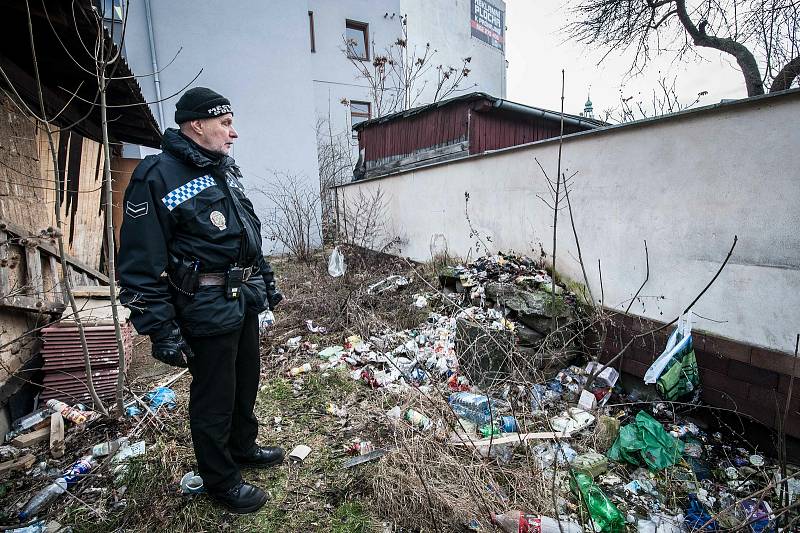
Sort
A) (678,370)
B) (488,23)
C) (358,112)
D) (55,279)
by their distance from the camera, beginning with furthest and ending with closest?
(488,23) < (358,112) < (55,279) < (678,370)

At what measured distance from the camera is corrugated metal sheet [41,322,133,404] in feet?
9.37

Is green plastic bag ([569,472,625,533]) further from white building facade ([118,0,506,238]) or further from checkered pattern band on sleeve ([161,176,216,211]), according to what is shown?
white building facade ([118,0,506,238])

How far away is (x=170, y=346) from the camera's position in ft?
5.30

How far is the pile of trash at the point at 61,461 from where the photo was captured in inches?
79.4

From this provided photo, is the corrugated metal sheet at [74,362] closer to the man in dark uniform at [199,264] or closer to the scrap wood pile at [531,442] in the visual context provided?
the scrap wood pile at [531,442]

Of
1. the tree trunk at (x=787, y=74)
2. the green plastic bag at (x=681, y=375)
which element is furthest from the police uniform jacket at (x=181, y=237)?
the tree trunk at (x=787, y=74)

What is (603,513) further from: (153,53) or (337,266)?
(153,53)

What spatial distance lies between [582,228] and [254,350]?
3361mm

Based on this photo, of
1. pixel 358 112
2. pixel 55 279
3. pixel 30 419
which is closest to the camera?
pixel 30 419

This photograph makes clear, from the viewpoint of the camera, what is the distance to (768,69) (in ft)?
21.4

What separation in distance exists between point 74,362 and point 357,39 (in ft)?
45.1

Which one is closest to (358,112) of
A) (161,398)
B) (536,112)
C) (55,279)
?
(536,112)

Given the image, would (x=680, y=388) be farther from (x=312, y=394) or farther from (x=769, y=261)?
(x=312, y=394)

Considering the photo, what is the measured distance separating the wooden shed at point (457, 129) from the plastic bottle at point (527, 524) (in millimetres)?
7571
